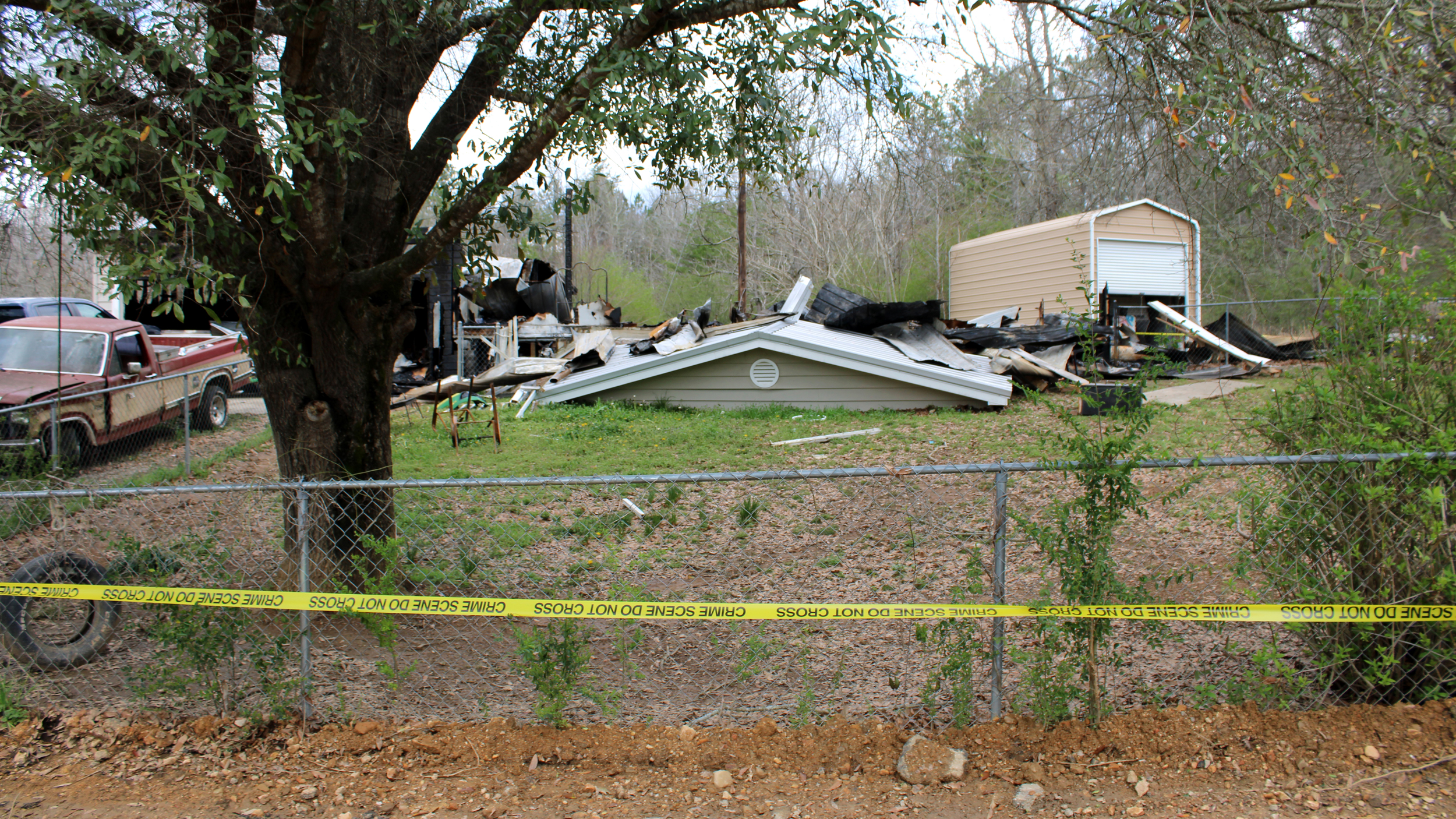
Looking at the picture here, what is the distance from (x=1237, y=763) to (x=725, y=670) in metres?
2.15

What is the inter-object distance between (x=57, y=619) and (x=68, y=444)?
Result: 536 centimetres

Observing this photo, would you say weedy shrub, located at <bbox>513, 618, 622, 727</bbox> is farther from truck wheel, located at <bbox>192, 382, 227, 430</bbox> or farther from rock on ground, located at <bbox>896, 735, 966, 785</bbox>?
truck wheel, located at <bbox>192, 382, 227, 430</bbox>

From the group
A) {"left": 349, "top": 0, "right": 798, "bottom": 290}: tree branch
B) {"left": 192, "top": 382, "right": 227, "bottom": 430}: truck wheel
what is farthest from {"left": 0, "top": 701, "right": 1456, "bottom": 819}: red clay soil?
{"left": 192, "top": 382, "right": 227, "bottom": 430}: truck wheel

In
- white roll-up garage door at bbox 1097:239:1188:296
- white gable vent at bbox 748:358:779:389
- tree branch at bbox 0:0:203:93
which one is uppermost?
white roll-up garage door at bbox 1097:239:1188:296

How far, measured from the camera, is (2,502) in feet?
21.8

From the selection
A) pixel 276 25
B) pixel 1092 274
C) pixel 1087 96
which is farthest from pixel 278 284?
pixel 1092 274

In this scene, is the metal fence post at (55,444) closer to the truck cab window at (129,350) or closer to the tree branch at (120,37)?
the truck cab window at (129,350)

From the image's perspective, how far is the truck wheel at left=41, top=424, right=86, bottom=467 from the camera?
8039 millimetres

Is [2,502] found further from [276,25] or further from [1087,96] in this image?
[1087,96]

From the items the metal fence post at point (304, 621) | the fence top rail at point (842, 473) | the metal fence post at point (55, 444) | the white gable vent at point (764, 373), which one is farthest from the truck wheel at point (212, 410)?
the metal fence post at point (304, 621)

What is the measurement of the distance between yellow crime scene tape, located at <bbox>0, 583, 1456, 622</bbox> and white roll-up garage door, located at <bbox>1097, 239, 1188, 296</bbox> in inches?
624

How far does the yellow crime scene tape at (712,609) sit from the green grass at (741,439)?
4.02 meters

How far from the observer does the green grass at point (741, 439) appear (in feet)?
27.2

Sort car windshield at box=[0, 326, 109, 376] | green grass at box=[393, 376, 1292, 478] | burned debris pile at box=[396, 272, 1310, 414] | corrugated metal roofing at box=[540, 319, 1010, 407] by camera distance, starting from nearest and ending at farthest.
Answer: green grass at box=[393, 376, 1292, 478] → car windshield at box=[0, 326, 109, 376] → corrugated metal roofing at box=[540, 319, 1010, 407] → burned debris pile at box=[396, 272, 1310, 414]
